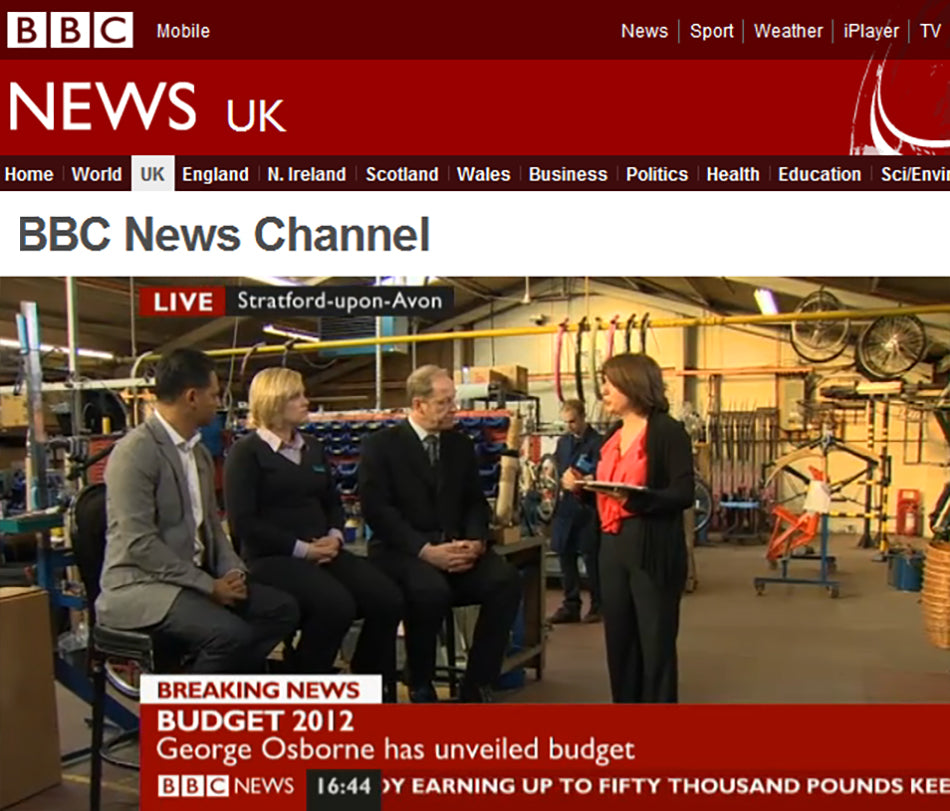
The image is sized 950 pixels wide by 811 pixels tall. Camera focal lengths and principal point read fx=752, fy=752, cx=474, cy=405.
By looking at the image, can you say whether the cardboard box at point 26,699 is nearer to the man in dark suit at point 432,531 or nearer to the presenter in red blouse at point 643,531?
the man in dark suit at point 432,531

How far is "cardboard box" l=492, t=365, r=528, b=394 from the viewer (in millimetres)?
2936

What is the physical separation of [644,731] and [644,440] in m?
0.71

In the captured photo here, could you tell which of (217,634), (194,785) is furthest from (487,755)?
(217,634)

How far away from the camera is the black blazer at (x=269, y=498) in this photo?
1523 millimetres

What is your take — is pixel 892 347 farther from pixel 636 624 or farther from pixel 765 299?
pixel 636 624

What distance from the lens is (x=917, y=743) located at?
2.97ft

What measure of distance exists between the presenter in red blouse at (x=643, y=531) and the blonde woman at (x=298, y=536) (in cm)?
47

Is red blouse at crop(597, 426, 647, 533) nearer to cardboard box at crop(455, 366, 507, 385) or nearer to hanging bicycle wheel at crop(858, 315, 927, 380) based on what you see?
→ cardboard box at crop(455, 366, 507, 385)

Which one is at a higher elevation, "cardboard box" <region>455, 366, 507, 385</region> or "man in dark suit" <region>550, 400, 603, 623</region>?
"cardboard box" <region>455, 366, 507, 385</region>

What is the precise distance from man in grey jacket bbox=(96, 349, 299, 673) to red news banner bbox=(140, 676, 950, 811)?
277 mm

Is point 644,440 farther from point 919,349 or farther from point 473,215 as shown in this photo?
point 919,349

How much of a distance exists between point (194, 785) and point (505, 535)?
49.9 inches

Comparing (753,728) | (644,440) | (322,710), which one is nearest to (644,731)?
(753,728)

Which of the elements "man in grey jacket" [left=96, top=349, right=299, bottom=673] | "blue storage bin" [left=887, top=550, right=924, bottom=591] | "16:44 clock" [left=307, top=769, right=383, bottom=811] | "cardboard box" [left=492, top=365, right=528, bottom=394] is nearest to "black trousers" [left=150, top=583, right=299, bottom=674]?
"man in grey jacket" [left=96, top=349, right=299, bottom=673]
